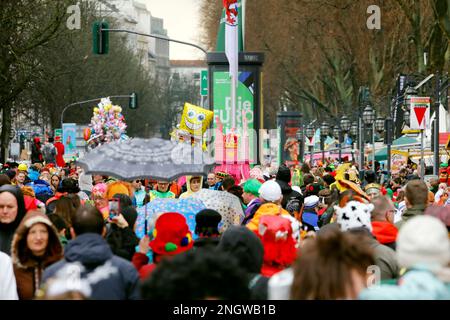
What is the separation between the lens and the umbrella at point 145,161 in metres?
12.3

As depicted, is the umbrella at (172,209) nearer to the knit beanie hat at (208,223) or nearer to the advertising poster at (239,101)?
the knit beanie hat at (208,223)

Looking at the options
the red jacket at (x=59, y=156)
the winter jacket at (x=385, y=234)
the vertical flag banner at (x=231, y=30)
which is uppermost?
the vertical flag banner at (x=231, y=30)

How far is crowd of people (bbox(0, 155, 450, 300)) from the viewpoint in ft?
18.3

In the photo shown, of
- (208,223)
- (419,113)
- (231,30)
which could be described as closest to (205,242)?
(208,223)

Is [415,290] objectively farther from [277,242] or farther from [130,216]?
[130,216]

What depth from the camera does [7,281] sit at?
7.60 metres

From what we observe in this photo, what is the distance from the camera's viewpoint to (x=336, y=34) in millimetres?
54656

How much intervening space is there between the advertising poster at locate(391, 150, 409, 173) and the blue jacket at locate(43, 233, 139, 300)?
3059 cm

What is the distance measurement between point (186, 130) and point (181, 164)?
12446 millimetres

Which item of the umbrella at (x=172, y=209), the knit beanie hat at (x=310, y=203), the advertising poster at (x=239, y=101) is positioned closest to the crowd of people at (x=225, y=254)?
the umbrella at (x=172, y=209)

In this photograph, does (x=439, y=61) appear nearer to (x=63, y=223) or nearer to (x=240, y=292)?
(x=63, y=223)

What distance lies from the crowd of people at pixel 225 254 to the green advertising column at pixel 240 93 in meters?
19.6

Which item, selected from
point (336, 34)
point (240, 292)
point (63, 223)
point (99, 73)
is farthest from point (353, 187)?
point (99, 73)

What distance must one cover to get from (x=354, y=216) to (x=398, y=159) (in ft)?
104
